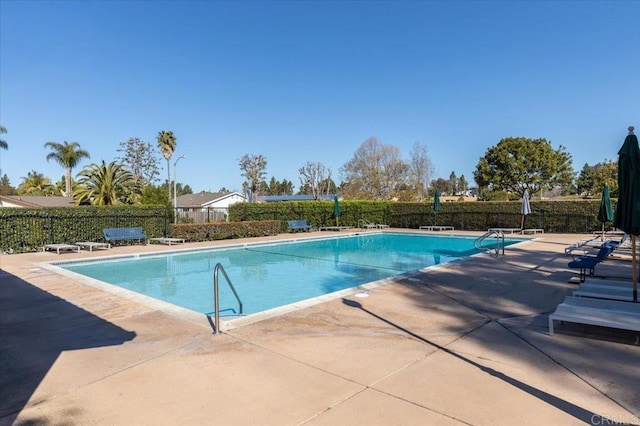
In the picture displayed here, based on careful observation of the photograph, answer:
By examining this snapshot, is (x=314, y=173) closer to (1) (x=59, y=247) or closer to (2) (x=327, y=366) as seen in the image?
(1) (x=59, y=247)

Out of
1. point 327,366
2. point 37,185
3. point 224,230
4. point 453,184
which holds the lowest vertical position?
point 327,366

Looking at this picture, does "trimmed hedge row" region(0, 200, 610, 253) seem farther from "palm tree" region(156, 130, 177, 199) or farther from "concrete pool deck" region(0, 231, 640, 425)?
"palm tree" region(156, 130, 177, 199)

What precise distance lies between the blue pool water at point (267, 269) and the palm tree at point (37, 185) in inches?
1888

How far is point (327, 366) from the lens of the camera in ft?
13.2

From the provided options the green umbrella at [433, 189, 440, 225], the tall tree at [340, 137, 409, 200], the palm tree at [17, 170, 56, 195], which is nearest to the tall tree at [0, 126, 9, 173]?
the palm tree at [17, 170, 56, 195]

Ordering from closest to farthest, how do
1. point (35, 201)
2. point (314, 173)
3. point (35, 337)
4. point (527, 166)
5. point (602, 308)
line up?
point (602, 308), point (35, 337), point (35, 201), point (527, 166), point (314, 173)

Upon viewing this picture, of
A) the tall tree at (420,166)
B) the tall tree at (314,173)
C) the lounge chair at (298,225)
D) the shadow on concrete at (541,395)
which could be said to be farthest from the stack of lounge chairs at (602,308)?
the tall tree at (314,173)

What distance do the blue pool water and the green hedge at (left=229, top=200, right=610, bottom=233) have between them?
4.23 meters

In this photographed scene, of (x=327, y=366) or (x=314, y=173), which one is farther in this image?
(x=314, y=173)

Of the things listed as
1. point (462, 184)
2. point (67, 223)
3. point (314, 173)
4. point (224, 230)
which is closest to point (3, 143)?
point (67, 223)

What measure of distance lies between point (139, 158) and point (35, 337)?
51.7m

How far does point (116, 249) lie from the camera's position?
619 inches

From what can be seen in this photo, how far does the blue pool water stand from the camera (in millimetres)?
9146

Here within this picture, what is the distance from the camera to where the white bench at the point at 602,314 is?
4.48 meters
